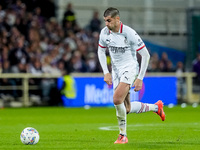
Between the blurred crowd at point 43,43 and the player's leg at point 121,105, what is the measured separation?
463 inches

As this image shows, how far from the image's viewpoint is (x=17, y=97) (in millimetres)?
20797

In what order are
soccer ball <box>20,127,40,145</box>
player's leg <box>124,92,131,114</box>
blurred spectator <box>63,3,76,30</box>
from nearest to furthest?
soccer ball <box>20,127,40,145</box> → player's leg <box>124,92,131,114</box> → blurred spectator <box>63,3,76,30</box>

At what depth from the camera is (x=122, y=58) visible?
9039 millimetres

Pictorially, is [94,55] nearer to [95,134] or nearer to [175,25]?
[175,25]

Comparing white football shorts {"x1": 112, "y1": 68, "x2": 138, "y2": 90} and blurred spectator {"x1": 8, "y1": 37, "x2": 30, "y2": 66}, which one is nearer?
white football shorts {"x1": 112, "y1": 68, "x2": 138, "y2": 90}

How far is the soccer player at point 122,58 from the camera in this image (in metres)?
8.70

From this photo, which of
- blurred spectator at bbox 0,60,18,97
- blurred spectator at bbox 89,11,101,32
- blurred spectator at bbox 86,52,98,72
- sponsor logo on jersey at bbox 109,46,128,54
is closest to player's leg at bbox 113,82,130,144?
sponsor logo on jersey at bbox 109,46,128,54

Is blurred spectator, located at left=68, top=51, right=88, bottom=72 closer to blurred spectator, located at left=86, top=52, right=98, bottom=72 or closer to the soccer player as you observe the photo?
blurred spectator, located at left=86, top=52, right=98, bottom=72

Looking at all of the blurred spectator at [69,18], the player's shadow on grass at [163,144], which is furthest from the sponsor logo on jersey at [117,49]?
the blurred spectator at [69,18]

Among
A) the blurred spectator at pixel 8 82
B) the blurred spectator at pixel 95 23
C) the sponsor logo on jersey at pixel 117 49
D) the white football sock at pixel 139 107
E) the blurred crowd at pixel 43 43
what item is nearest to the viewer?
the sponsor logo on jersey at pixel 117 49

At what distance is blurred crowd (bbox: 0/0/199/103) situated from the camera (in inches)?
803

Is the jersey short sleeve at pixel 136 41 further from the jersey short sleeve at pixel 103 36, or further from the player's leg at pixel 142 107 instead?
the player's leg at pixel 142 107

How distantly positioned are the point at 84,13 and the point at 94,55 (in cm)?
518

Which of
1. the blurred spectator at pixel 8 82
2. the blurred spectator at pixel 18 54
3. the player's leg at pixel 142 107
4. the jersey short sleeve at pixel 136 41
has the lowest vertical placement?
the blurred spectator at pixel 8 82
